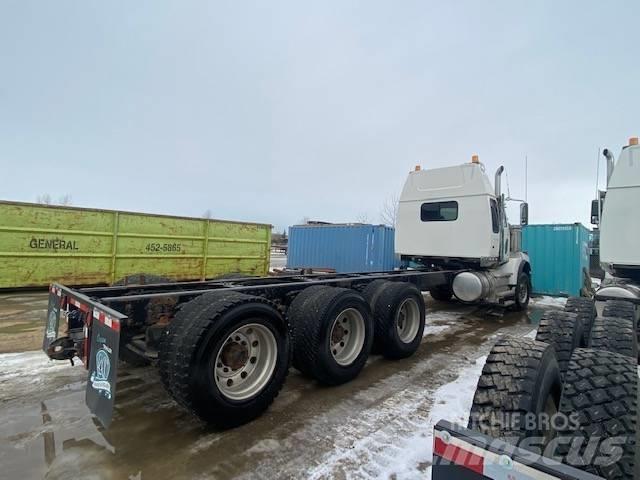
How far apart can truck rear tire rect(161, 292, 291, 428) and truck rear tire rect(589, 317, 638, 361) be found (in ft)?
9.03

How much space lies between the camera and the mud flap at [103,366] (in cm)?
249

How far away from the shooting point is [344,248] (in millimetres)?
15461

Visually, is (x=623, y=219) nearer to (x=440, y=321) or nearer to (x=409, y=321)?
(x=409, y=321)

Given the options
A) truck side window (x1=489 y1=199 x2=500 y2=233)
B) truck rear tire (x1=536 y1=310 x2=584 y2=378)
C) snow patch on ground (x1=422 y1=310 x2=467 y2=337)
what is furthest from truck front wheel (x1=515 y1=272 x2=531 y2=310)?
truck rear tire (x1=536 y1=310 x2=584 y2=378)

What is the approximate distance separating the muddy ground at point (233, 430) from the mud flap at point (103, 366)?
417mm

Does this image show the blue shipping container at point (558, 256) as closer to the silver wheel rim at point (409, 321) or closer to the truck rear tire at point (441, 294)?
the truck rear tire at point (441, 294)

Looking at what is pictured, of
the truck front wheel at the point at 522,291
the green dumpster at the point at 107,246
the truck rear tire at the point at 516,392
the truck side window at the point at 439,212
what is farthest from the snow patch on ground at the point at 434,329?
the green dumpster at the point at 107,246

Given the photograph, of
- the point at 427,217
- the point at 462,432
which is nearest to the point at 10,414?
the point at 462,432

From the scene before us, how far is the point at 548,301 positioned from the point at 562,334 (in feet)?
30.4

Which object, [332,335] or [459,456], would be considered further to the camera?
[332,335]

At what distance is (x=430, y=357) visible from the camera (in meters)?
5.16

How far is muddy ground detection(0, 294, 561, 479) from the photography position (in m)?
2.57

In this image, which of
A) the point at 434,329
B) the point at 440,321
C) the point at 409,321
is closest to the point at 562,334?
the point at 409,321

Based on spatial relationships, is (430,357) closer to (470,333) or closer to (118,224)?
(470,333)
